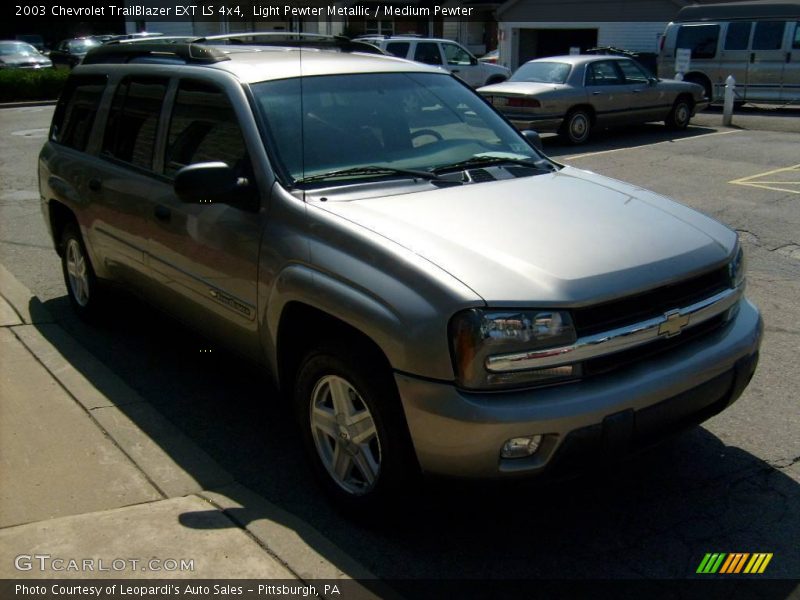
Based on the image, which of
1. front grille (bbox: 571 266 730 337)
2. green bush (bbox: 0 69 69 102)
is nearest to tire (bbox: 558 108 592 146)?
front grille (bbox: 571 266 730 337)

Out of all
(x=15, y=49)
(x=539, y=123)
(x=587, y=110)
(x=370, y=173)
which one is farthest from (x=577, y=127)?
(x=15, y=49)

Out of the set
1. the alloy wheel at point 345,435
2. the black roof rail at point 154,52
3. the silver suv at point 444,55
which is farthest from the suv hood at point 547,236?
the silver suv at point 444,55

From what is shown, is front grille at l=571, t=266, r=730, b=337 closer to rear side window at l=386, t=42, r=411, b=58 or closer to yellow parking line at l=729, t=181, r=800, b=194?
yellow parking line at l=729, t=181, r=800, b=194

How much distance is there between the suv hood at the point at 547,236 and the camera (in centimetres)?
317

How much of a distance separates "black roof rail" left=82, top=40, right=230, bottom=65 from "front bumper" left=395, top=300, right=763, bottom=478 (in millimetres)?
2480

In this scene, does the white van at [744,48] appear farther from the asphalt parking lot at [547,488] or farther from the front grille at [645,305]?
the front grille at [645,305]

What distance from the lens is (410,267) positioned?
322 cm

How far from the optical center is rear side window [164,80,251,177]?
4.29 m

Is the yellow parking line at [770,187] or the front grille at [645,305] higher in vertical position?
the front grille at [645,305]

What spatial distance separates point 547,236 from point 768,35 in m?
19.6

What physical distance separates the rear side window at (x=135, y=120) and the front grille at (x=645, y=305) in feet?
9.47

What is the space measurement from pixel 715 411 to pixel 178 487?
93.2 inches

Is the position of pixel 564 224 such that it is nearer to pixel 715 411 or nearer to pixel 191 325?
pixel 715 411

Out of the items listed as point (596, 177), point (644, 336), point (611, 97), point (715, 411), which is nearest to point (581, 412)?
point (644, 336)
